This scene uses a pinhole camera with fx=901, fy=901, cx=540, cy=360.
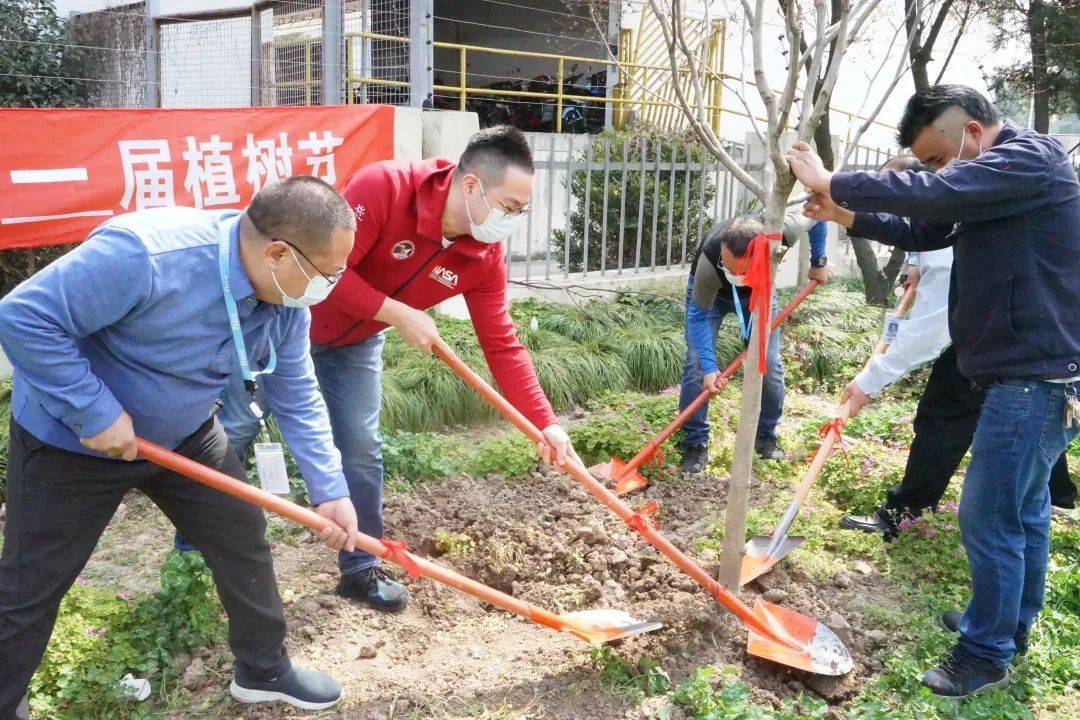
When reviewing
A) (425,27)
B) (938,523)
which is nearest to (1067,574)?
(938,523)

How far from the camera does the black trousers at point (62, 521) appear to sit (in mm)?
2273

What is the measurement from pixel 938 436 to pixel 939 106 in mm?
1697

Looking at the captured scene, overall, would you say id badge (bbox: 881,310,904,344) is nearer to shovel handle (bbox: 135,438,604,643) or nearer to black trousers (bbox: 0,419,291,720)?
shovel handle (bbox: 135,438,604,643)

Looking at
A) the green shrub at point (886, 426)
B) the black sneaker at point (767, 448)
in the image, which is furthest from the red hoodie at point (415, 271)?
the green shrub at point (886, 426)

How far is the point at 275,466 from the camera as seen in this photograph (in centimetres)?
248

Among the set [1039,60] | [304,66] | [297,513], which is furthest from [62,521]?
[1039,60]

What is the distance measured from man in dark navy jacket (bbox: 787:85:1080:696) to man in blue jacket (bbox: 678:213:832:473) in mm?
1624

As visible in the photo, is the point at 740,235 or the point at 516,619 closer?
the point at 516,619

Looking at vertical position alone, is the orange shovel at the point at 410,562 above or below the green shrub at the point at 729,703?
→ above

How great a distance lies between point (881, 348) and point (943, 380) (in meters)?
0.41

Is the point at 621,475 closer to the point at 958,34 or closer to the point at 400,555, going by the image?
the point at 400,555

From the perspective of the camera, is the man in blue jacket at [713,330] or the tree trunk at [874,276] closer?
the man in blue jacket at [713,330]

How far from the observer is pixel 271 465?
248 centimetres

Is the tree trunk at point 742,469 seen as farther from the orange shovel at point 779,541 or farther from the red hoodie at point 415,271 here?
the red hoodie at point 415,271
